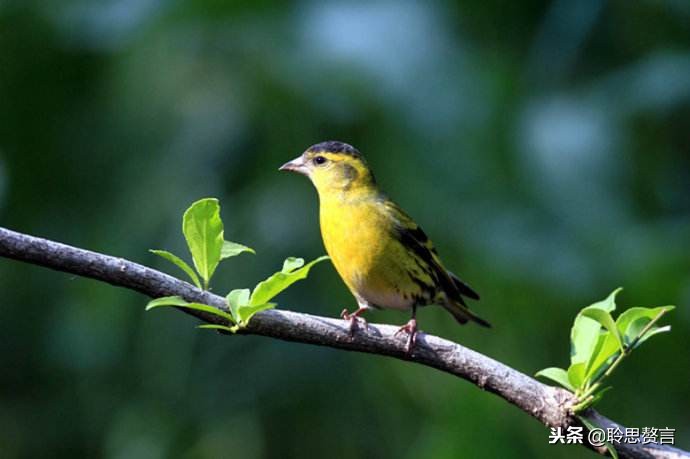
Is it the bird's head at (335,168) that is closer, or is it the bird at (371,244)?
the bird at (371,244)

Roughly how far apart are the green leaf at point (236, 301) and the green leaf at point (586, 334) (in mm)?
728

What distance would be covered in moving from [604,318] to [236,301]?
760 millimetres

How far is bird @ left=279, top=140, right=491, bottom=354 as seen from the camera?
3738 mm

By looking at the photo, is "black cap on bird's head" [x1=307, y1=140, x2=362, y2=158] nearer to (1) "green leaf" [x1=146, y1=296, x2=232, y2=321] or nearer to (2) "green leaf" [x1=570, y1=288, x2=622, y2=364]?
(2) "green leaf" [x1=570, y1=288, x2=622, y2=364]

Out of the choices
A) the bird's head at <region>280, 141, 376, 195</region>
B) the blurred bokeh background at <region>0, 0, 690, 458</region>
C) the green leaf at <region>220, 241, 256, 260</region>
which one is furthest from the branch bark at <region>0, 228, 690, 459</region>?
the blurred bokeh background at <region>0, 0, 690, 458</region>

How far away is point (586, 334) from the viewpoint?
2361mm

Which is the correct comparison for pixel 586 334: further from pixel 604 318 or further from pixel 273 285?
pixel 273 285

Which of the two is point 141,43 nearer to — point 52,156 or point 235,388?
point 52,156

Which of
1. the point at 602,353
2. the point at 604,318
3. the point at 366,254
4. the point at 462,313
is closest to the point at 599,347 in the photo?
the point at 602,353

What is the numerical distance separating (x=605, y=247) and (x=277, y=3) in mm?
2059

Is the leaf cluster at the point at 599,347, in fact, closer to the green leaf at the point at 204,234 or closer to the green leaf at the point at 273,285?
the green leaf at the point at 273,285

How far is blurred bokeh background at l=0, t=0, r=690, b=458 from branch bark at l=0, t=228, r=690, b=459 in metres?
2.12

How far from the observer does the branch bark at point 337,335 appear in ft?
6.53

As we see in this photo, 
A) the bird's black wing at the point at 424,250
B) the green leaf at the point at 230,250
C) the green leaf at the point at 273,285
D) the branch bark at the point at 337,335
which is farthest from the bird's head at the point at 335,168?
the green leaf at the point at 273,285
